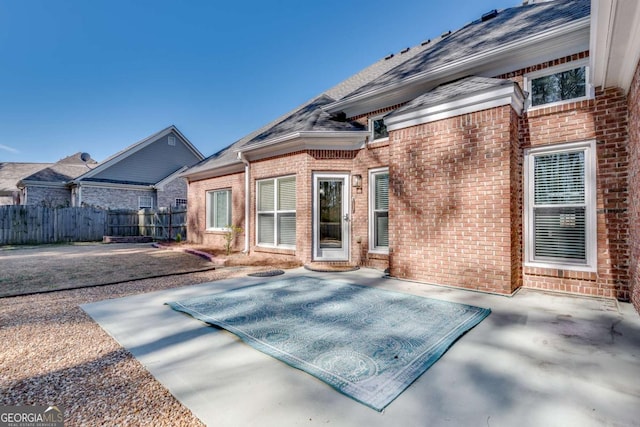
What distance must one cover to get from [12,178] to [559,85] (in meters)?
31.7

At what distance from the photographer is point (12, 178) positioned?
21172 millimetres

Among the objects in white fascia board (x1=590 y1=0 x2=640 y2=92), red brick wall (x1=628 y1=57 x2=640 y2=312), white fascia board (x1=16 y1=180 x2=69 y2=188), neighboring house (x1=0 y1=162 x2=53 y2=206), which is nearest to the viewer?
white fascia board (x1=590 y1=0 x2=640 y2=92)

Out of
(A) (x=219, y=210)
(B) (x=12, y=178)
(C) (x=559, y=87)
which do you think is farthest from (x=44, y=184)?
(C) (x=559, y=87)

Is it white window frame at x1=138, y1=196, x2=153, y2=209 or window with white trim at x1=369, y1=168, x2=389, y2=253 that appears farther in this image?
white window frame at x1=138, y1=196, x2=153, y2=209

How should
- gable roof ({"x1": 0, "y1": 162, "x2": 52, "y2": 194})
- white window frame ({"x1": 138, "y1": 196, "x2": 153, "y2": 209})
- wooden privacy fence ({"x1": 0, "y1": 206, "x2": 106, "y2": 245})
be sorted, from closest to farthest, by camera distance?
wooden privacy fence ({"x1": 0, "y1": 206, "x2": 106, "y2": 245}) → white window frame ({"x1": 138, "y1": 196, "x2": 153, "y2": 209}) → gable roof ({"x1": 0, "y1": 162, "x2": 52, "y2": 194})

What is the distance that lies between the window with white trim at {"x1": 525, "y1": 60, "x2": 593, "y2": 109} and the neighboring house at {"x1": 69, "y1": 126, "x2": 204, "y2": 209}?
19117 millimetres

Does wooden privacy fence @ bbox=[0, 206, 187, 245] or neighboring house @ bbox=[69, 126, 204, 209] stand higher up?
neighboring house @ bbox=[69, 126, 204, 209]

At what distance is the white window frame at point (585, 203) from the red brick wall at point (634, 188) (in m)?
0.40

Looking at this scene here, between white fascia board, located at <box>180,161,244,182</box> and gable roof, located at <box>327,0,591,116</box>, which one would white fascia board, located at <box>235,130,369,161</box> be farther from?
white fascia board, located at <box>180,161,244,182</box>

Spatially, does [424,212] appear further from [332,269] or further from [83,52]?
[83,52]

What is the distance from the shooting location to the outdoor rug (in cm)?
213

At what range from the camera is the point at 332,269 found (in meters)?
6.29

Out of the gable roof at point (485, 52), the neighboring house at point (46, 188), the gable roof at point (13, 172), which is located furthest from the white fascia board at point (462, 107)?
the gable roof at point (13, 172)

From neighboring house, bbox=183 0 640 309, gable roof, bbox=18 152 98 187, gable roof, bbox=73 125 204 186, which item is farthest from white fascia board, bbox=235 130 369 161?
gable roof, bbox=18 152 98 187
